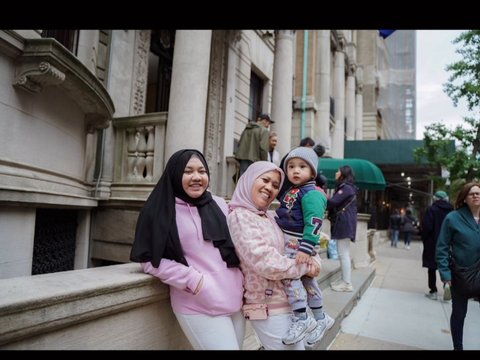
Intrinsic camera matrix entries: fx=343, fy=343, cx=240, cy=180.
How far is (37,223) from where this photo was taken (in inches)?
197

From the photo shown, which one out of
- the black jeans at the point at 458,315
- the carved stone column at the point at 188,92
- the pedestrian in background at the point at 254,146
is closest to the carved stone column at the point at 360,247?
the pedestrian in background at the point at 254,146

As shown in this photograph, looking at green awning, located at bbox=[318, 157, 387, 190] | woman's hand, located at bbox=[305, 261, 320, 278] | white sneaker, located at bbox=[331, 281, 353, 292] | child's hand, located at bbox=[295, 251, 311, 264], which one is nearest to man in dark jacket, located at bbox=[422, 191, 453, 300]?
white sneaker, located at bbox=[331, 281, 353, 292]

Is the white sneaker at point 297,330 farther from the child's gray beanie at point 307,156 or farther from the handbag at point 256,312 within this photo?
the child's gray beanie at point 307,156

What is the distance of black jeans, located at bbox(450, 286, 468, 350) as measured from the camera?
392 centimetres

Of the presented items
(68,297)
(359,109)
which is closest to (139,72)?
(68,297)

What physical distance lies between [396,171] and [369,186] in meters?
14.8

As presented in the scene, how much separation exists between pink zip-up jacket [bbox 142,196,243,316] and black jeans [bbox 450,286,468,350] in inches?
121

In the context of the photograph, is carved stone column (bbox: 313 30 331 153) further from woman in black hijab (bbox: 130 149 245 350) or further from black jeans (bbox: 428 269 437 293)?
woman in black hijab (bbox: 130 149 245 350)

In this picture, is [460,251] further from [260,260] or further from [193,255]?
[193,255]

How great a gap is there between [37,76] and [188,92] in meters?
2.72
